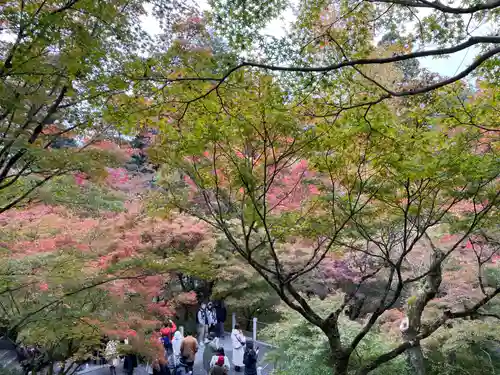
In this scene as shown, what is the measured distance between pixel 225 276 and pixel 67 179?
5799mm

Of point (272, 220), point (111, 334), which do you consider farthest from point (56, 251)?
point (272, 220)

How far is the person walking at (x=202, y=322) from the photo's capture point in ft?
33.7

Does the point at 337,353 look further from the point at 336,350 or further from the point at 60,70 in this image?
the point at 60,70

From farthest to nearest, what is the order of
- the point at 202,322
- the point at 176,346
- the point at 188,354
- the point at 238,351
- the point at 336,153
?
the point at 202,322 → the point at 238,351 → the point at 176,346 → the point at 188,354 → the point at 336,153

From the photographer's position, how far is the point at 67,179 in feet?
13.4

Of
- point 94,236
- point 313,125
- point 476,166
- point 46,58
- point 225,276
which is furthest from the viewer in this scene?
point 225,276

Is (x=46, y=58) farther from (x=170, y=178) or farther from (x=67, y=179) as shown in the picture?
(x=170, y=178)

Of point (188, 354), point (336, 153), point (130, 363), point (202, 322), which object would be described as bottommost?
point (130, 363)

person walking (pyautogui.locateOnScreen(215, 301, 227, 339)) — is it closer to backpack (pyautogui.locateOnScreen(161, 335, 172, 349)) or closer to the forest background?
backpack (pyautogui.locateOnScreen(161, 335, 172, 349))

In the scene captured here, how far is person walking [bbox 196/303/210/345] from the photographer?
1026 cm

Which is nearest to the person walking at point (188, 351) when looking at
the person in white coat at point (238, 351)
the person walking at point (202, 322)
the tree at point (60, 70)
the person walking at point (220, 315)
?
the person in white coat at point (238, 351)

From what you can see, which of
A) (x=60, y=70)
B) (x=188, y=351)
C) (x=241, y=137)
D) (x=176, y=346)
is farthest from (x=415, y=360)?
(x=60, y=70)

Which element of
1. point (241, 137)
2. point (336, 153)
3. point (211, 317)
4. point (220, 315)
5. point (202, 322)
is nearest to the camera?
point (241, 137)

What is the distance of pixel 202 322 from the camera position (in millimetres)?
10281
